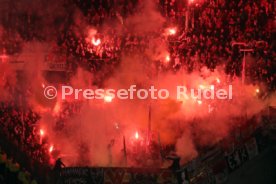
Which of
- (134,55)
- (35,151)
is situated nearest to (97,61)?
(134,55)

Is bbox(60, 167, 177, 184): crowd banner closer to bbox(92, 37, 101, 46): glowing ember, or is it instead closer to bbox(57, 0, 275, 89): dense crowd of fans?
bbox(57, 0, 275, 89): dense crowd of fans

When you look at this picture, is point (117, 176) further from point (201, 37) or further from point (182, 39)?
point (182, 39)

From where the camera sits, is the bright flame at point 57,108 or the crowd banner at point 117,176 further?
the bright flame at point 57,108

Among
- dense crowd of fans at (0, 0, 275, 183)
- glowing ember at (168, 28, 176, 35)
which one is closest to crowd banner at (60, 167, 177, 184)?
dense crowd of fans at (0, 0, 275, 183)

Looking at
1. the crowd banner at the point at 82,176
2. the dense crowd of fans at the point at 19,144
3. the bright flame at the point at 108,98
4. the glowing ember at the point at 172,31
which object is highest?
the glowing ember at the point at 172,31

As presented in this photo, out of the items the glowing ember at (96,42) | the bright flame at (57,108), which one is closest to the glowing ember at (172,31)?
the glowing ember at (96,42)

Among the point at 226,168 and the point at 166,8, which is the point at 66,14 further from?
the point at 226,168

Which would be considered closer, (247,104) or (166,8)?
(247,104)

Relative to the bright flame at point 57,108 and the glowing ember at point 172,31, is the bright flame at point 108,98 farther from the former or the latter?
the glowing ember at point 172,31

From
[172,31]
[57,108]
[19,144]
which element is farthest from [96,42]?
[19,144]

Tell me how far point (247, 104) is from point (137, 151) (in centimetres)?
378

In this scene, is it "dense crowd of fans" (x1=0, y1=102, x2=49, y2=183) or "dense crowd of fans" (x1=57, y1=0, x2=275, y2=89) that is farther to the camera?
"dense crowd of fans" (x1=57, y1=0, x2=275, y2=89)

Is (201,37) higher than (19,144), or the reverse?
(201,37)

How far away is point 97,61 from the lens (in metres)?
14.6
